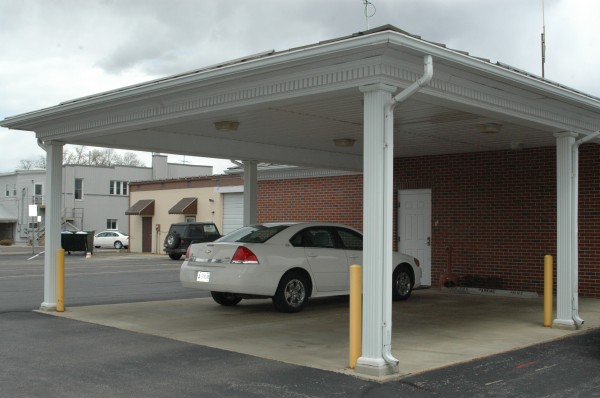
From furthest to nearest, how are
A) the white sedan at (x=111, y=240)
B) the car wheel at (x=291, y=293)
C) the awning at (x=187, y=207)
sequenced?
the white sedan at (x=111, y=240) < the awning at (x=187, y=207) < the car wheel at (x=291, y=293)

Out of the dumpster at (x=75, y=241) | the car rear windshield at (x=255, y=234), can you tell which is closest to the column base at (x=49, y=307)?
the car rear windshield at (x=255, y=234)

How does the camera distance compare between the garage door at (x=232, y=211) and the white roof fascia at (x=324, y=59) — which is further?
the garage door at (x=232, y=211)

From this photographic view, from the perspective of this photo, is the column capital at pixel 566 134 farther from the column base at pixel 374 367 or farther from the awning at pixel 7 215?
the awning at pixel 7 215

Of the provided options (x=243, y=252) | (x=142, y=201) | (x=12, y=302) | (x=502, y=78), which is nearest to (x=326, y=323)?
(x=243, y=252)

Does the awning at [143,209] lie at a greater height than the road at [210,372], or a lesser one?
greater

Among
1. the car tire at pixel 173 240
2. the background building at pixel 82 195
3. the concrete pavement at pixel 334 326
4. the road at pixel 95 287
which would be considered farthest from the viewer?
the background building at pixel 82 195

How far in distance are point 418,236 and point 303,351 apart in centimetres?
884

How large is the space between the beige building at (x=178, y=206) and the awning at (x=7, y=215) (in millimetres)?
22491

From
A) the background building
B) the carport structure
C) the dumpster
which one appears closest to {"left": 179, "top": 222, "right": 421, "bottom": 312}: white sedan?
the carport structure

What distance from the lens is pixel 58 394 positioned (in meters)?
6.25

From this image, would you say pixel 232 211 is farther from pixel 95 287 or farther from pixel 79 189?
pixel 79 189

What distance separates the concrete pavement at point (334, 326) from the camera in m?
8.27

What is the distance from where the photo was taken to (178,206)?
37344 millimetres

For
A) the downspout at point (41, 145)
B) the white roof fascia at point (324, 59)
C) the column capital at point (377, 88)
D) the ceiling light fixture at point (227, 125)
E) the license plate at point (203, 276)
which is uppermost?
the white roof fascia at point (324, 59)
